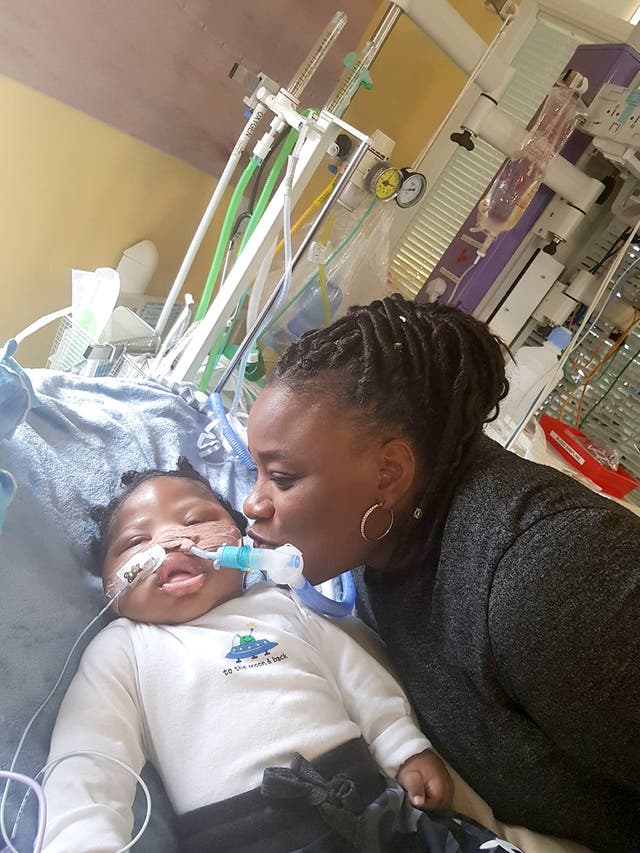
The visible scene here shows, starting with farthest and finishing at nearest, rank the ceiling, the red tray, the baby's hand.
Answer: the red tray → the ceiling → the baby's hand

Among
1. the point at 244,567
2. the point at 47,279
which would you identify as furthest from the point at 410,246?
the point at 244,567

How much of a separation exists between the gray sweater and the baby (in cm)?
8

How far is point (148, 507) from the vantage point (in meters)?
1.08

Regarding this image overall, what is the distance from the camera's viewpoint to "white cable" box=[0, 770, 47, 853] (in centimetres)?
63

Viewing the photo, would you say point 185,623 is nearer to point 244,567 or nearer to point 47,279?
point 244,567

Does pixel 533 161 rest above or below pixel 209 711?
above

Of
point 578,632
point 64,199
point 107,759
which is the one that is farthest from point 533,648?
point 64,199

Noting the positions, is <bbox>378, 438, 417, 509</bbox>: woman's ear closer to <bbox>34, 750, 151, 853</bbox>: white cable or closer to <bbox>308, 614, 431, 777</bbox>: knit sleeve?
<bbox>308, 614, 431, 777</bbox>: knit sleeve

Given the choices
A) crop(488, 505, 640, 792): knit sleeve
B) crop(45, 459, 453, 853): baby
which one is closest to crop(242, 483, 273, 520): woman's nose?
crop(45, 459, 453, 853): baby

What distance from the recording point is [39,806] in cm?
66

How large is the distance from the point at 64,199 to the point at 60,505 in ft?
3.57

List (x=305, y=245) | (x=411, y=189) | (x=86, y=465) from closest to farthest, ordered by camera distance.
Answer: (x=86, y=465) < (x=305, y=245) < (x=411, y=189)

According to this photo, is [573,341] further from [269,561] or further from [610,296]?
[269,561]

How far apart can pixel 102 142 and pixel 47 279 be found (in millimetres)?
411
